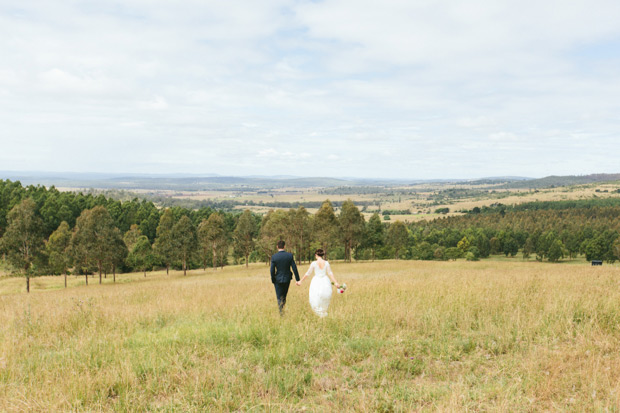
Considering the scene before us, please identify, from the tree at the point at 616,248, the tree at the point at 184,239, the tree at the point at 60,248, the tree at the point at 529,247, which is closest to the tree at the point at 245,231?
the tree at the point at 184,239

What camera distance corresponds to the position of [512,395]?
498 cm

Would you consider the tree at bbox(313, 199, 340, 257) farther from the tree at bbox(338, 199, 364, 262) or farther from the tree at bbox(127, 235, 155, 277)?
the tree at bbox(127, 235, 155, 277)

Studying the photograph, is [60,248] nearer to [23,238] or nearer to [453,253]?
[23,238]

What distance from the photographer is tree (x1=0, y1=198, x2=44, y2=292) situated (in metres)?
44.9

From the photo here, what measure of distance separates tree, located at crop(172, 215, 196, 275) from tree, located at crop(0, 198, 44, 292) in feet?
58.0

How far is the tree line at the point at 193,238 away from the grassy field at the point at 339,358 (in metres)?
45.8

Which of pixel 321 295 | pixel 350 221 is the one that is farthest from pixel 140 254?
pixel 321 295

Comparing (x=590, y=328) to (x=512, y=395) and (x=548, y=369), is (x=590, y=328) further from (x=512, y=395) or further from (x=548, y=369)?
(x=512, y=395)

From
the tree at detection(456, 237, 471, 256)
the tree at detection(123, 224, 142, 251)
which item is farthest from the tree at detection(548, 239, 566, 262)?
the tree at detection(123, 224, 142, 251)

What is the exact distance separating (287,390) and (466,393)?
2.76m

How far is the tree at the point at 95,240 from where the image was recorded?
4762 cm

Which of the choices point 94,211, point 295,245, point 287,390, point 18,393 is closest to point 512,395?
point 287,390

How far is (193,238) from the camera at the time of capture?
58.1 m

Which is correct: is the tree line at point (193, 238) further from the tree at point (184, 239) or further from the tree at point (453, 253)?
the tree at point (453, 253)
